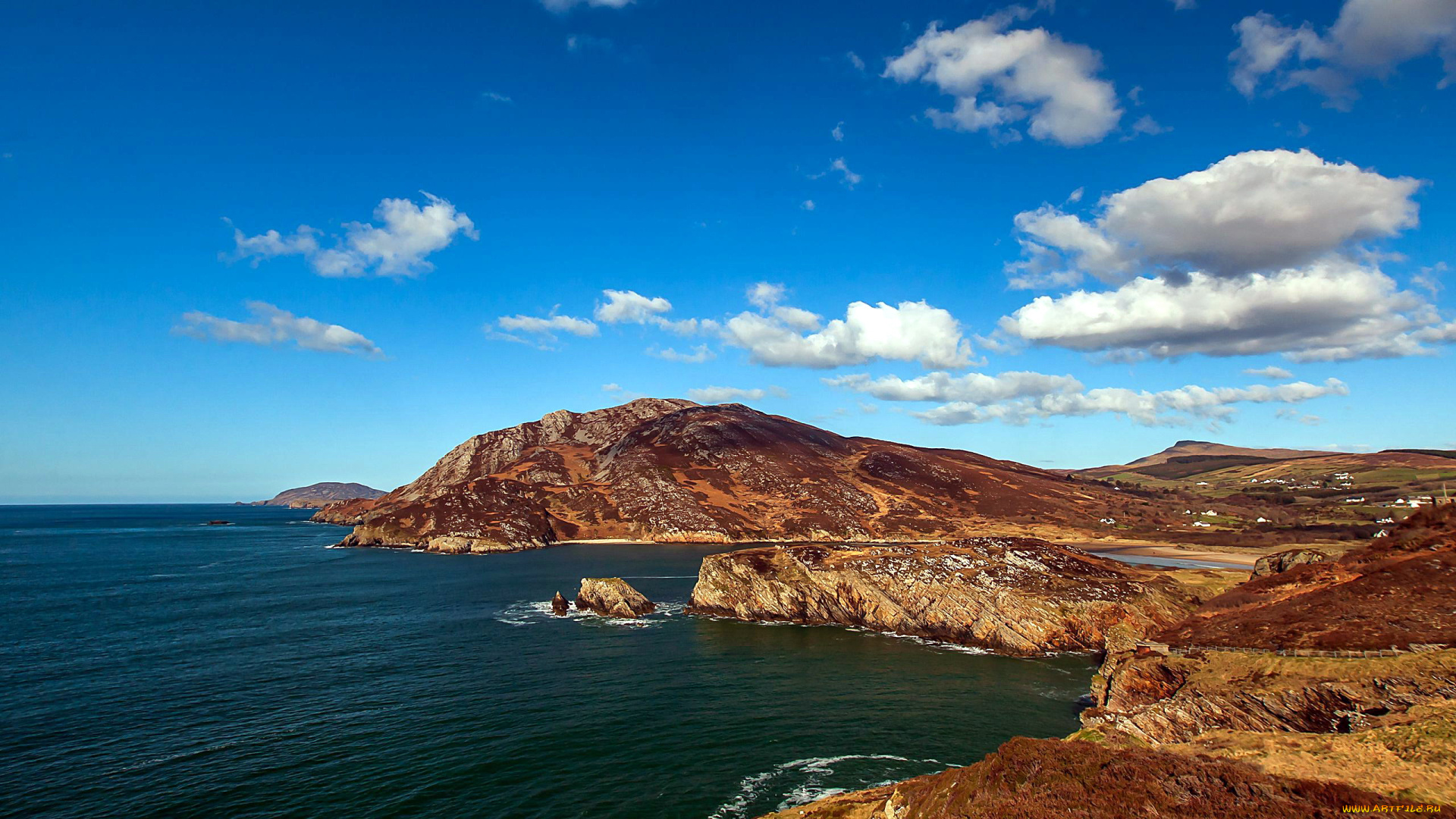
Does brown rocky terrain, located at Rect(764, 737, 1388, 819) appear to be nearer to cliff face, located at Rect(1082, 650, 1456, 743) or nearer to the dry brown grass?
the dry brown grass

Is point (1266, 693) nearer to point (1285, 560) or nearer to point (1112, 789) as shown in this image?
point (1112, 789)

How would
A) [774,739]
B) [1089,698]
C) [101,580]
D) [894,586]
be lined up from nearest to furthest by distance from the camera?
[774,739] < [1089,698] < [894,586] < [101,580]

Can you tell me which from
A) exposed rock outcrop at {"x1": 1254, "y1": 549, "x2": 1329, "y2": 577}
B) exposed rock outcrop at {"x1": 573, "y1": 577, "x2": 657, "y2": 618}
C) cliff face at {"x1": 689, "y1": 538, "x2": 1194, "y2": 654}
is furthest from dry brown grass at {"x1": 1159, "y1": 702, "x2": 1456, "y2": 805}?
exposed rock outcrop at {"x1": 573, "y1": 577, "x2": 657, "y2": 618}

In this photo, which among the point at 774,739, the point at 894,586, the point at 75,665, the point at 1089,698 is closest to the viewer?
the point at 774,739

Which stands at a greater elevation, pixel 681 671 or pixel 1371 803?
pixel 1371 803

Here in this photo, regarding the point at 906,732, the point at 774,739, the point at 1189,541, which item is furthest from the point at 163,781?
the point at 1189,541

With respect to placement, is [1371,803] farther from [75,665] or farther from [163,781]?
[75,665]

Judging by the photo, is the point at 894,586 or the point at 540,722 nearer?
the point at 540,722
